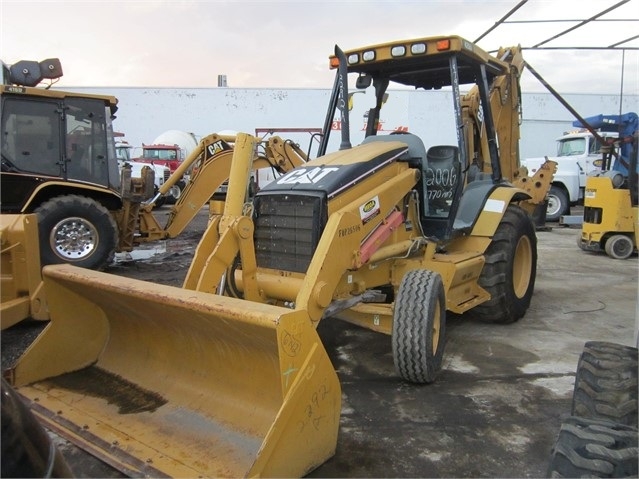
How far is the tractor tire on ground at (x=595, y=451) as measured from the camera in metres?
2.09

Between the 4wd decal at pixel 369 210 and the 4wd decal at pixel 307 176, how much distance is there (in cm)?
38

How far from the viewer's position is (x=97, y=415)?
333 cm

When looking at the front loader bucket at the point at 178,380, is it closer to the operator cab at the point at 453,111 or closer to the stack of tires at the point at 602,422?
the stack of tires at the point at 602,422

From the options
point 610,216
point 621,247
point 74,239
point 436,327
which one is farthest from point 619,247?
point 74,239

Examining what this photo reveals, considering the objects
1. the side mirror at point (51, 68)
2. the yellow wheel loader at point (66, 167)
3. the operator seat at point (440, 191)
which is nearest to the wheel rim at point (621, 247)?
the yellow wheel loader at point (66, 167)

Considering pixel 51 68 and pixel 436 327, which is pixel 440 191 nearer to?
pixel 436 327

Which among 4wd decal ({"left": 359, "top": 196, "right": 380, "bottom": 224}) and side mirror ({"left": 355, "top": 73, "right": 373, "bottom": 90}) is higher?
side mirror ({"left": 355, "top": 73, "right": 373, "bottom": 90})

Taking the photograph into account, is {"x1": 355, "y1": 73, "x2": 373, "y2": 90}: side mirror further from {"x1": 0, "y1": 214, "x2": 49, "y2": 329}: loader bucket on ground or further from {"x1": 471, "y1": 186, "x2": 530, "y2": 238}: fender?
{"x1": 0, "y1": 214, "x2": 49, "y2": 329}: loader bucket on ground

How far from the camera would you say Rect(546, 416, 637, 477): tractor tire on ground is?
209cm

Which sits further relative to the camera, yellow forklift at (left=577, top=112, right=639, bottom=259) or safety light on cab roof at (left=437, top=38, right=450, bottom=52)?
yellow forklift at (left=577, top=112, right=639, bottom=259)

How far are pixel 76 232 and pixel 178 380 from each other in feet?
15.8

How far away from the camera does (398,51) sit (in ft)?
16.2

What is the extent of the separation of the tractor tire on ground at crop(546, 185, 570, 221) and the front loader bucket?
14151 mm

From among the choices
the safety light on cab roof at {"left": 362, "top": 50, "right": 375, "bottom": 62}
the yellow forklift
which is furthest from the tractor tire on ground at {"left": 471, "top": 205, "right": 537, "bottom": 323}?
the yellow forklift
